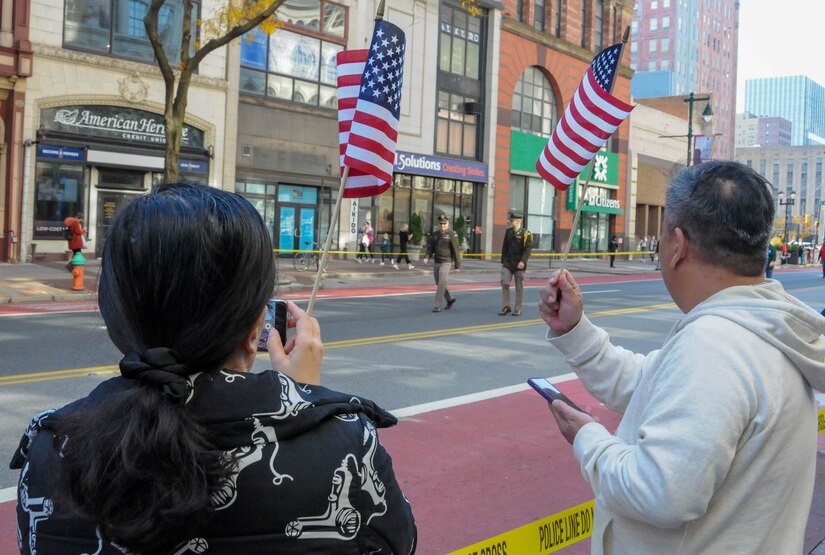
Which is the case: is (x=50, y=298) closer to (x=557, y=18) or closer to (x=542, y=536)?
(x=542, y=536)

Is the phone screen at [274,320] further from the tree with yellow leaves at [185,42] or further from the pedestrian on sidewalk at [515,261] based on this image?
the tree with yellow leaves at [185,42]

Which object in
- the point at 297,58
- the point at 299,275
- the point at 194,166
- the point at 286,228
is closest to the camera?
the point at 299,275

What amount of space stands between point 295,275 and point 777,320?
74.0 feet

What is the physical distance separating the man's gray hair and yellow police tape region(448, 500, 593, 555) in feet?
5.19

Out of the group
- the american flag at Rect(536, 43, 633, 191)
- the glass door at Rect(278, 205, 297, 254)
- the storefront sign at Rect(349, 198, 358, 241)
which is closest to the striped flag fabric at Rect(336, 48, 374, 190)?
the american flag at Rect(536, 43, 633, 191)

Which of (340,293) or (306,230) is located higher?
(306,230)

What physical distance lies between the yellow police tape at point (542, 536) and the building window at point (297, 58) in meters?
26.4

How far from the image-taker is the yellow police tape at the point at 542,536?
10.3 feet

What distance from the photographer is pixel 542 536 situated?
355 cm

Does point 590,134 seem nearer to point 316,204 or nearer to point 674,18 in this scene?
point 316,204

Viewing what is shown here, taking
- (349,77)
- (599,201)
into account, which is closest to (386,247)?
(599,201)

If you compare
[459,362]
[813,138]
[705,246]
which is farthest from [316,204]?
[813,138]

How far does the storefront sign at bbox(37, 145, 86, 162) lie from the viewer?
74.1 feet

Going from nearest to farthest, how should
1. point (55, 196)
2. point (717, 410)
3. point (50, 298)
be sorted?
1. point (717, 410)
2. point (50, 298)
3. point (55, 196)
